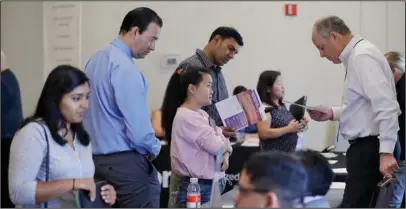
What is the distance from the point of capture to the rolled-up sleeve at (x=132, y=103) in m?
2.60

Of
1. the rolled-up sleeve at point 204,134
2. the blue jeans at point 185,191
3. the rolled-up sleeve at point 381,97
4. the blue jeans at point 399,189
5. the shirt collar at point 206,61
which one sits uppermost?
the shirt collar at point 206,61

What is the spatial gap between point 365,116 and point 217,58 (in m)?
1.09

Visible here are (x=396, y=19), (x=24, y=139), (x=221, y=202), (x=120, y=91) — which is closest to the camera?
(x=24, y=139)

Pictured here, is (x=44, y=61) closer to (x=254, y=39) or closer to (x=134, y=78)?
(x=254, y=39)

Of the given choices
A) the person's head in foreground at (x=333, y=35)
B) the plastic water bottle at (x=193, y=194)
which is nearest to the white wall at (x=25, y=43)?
the plastic water bottle at (x=193, y=194)

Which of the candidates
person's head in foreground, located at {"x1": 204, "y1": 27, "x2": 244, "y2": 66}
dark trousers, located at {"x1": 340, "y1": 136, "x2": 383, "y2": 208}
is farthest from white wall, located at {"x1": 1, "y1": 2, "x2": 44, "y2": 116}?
dark trousers, located at {"x1": 340, "y1": 136, "x2": 383, "y2": 208}

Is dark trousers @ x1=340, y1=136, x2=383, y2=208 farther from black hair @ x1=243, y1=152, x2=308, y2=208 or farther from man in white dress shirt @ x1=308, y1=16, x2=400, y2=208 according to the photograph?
black hair @ x1=243, y1=152, x2=308, y2=208

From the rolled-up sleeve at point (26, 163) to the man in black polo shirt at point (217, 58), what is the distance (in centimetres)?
139

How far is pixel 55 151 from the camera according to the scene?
2164mm

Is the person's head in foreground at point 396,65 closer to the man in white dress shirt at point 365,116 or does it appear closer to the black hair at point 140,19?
the man in white dress shirt at point 365,116

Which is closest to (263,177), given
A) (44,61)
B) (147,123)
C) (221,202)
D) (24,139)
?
(221,202)

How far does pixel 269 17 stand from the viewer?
643 cm

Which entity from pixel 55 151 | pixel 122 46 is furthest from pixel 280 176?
pixel 122 46

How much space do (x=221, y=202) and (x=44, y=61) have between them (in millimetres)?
4722
